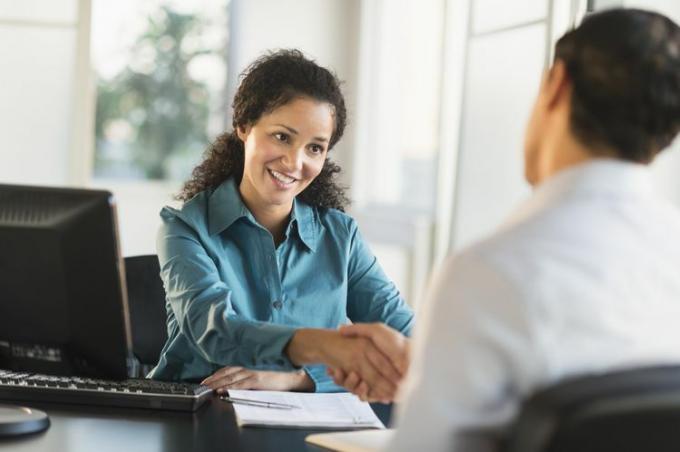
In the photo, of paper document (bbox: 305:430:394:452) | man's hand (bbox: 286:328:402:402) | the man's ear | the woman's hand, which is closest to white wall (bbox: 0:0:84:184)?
the woman's hand

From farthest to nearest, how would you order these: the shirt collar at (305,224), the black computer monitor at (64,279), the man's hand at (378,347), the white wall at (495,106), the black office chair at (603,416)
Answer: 1. the white wall at (495,106)
2. the shirt collar at (305,224)
3. the man's hand at (378,347)
4. the black computer monitor at (64,279)
5. the black office chair at (603,416)

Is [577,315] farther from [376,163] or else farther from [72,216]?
[376,163]

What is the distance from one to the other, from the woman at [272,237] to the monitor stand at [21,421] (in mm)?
431

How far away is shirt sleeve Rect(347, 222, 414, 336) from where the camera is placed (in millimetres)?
2496

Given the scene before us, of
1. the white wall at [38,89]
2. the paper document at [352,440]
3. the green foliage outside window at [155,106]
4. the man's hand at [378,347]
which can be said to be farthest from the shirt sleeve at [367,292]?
the green foliage outside window at [155,106]

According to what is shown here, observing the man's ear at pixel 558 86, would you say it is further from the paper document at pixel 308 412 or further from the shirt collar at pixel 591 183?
the paper document at pixel 308 412

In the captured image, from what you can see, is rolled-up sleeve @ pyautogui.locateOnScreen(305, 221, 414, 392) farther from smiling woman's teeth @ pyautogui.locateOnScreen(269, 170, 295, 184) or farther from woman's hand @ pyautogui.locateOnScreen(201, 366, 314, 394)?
woman's hand @ pyautogui.locateOnScreen(201, 366, 314, 394)

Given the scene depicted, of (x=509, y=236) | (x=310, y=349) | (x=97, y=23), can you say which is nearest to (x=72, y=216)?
(x=310, y=349)

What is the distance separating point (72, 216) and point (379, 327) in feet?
1.81

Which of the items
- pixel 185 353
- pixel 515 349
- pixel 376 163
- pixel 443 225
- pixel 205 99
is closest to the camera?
pixel 515 349

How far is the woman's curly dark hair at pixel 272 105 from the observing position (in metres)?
2.48

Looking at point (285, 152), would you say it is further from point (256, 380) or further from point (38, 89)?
point (38, 89)

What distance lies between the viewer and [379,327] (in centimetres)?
183

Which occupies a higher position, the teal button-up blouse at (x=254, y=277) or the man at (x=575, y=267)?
the man at (x=575, y=267)
